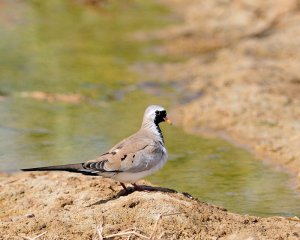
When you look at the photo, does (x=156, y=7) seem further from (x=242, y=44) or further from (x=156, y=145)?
(x=156, y=145)

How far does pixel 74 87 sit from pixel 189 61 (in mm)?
2893

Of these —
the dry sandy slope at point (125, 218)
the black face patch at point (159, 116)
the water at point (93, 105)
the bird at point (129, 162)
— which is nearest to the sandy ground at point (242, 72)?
the water at point (93, 105)

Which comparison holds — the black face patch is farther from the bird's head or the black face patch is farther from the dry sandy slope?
the dry sandy slope

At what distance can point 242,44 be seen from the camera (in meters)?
16.7

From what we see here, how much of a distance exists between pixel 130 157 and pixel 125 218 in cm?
84

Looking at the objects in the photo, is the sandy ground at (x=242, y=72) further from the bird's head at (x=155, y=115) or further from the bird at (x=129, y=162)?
the bird at (x=129, y=162)

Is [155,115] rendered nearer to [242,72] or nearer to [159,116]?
[159,116]

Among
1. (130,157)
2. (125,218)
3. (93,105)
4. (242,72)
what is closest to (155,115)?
(130,157)

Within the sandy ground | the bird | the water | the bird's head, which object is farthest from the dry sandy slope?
the sandy ground

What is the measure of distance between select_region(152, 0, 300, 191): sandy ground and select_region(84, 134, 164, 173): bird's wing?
225cm

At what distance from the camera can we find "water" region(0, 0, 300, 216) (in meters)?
9.31

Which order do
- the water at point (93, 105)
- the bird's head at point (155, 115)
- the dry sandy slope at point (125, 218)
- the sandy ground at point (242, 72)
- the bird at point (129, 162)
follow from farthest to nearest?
the sandy ground at point (242, 72) < the water at point (93, 105) < the bird's head at point (155, 115) < the bird at point (129, 162) < the dry sandy slope at point (125, 218)

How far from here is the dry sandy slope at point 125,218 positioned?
22.1 ft

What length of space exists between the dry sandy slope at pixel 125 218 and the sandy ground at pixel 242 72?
8.11 feet
